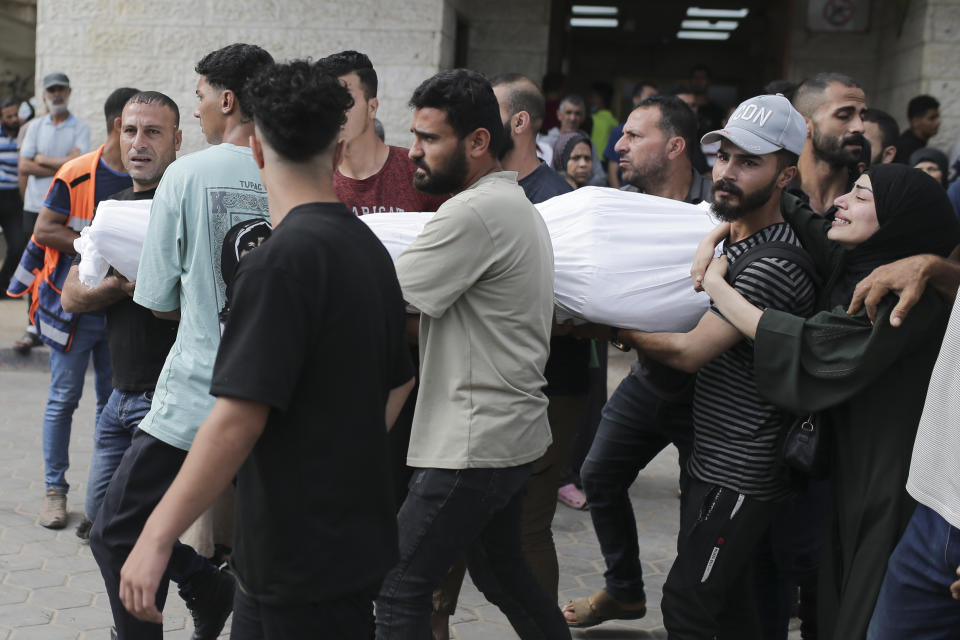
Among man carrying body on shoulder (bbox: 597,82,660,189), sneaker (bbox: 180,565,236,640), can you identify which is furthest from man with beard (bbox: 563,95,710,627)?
man carrying body on shoulder (bbox: 597,82,660,189)

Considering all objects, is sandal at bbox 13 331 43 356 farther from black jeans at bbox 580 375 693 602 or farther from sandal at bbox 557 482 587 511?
black jeans at bbox 580 375 693 602

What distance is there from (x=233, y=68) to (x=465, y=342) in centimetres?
117

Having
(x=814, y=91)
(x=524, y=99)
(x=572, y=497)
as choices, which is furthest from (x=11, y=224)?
(x=814, y=91)

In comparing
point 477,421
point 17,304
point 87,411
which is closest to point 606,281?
point 477,421

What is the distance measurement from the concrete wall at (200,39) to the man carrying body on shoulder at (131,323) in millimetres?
5818

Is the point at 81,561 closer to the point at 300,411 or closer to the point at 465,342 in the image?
the point at 465,342

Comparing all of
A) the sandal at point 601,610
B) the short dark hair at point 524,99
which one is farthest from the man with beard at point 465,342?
the short dark hair at point 524,99

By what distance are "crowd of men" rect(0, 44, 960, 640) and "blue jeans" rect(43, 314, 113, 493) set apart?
2 cm

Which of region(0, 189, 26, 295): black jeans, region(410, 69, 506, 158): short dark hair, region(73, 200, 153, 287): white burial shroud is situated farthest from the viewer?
region(0, 189, 26, 295): black jeans

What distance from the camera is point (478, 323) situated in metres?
2.88

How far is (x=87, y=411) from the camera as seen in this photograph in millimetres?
7352

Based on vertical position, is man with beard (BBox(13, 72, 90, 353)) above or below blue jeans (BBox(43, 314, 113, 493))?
above

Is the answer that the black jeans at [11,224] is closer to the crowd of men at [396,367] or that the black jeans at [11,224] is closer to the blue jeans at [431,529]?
the crowd of men at [396,367]

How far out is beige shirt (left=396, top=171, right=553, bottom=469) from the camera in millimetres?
2789
